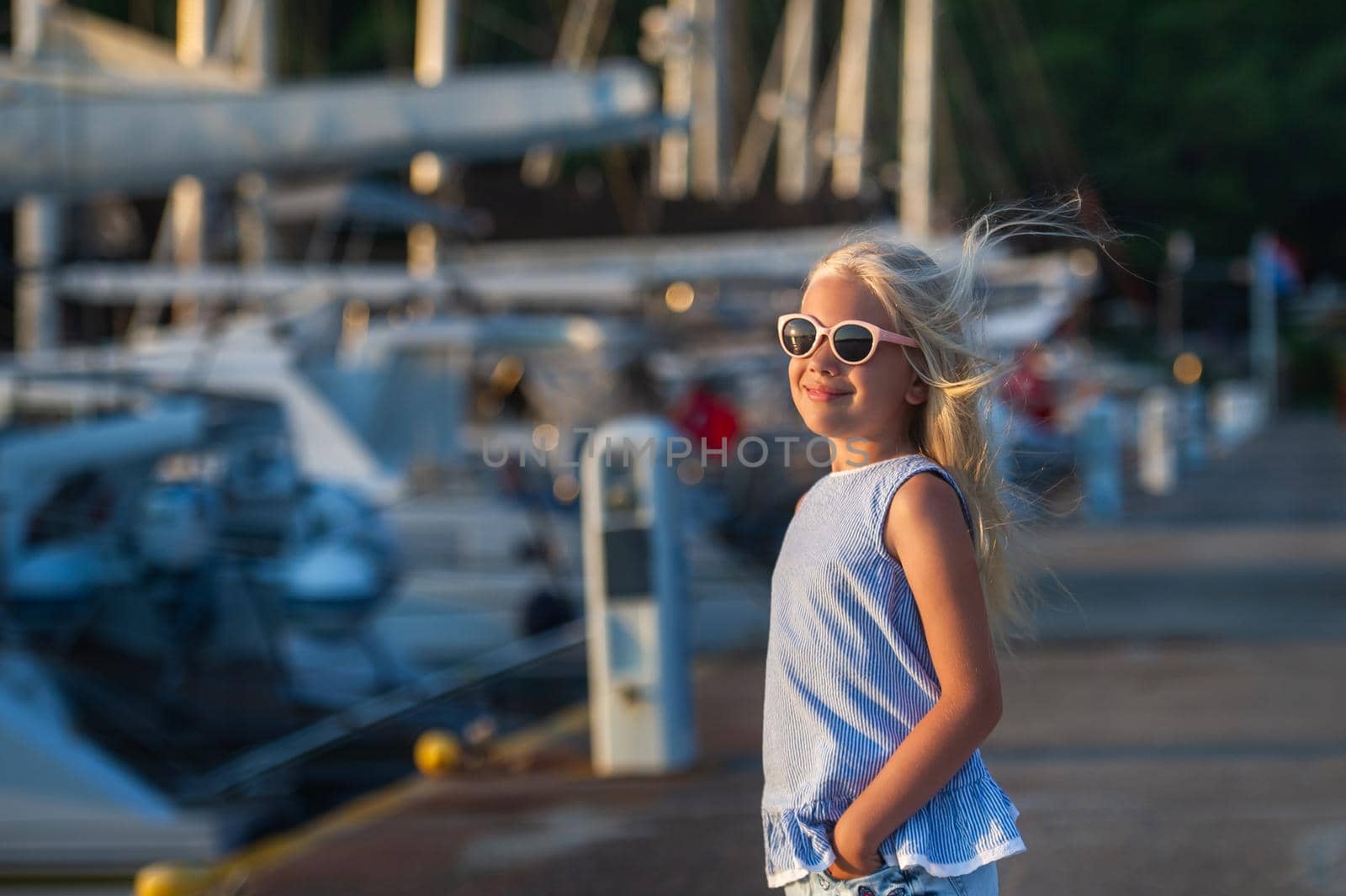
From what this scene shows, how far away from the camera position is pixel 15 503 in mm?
8789

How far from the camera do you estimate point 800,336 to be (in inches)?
91.1

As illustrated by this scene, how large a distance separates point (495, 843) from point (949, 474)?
3290mm

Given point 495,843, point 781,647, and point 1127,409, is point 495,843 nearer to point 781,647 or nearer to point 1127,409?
point 781,647

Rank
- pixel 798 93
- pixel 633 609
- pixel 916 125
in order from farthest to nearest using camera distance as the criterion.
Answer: pixel 798 93, pixel 916 125, pixel 633 609

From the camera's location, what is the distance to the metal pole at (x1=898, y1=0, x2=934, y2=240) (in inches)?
1017

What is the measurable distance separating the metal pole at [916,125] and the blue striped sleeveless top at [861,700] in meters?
23.2

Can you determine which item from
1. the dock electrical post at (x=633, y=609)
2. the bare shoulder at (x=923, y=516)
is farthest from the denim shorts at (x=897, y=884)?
the dock electrical post at (x=633, y=609)

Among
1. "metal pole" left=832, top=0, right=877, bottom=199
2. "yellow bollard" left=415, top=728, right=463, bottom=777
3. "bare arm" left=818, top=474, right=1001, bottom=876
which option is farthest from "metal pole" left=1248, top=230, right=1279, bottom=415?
"bare arm" left=818, top=474, right=1001, bottom=876

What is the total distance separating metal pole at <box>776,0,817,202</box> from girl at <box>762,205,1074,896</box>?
29.8 m

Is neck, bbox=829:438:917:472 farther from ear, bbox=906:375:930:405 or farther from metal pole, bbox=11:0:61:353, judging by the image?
metal pole, bbox=11:0:61:353

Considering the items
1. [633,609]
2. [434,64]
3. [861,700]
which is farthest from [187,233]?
[861,700]

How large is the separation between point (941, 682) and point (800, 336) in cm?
51

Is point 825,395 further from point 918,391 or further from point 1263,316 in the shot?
point 1263,316

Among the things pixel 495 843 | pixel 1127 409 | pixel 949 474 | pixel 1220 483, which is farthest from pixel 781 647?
pixel 1127 409
